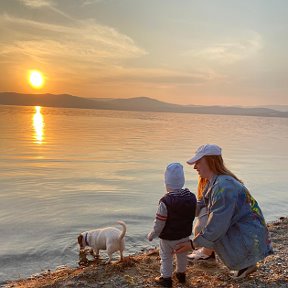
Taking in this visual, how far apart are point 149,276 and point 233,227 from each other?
1709 mm

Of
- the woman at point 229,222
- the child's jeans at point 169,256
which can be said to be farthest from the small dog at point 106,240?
the woman at point 229,222

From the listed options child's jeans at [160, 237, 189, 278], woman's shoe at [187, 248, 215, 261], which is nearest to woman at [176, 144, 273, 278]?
child's jeans at [160, 237, 189, 278]

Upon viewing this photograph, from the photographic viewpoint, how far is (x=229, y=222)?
16.7ft

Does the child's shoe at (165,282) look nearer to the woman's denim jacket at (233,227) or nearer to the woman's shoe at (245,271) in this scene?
the woman's denim jacket at (233,227)

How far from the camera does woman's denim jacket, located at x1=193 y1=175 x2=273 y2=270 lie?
504 centimetres

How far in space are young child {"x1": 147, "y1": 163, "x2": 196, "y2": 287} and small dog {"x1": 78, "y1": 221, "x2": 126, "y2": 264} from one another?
1207 millimetres

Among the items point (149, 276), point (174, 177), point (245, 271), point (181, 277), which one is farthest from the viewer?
point (149, 276)

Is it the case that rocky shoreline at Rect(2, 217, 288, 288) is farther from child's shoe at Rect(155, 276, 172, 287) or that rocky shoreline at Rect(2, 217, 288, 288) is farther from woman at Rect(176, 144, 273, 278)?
woman at Rect(176, 144, 273, 278)

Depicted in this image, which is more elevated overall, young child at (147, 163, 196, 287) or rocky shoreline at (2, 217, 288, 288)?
young child at (147, 163, 196, 287)

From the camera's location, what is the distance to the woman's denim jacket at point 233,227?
5035mm

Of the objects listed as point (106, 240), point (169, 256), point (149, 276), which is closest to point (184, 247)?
point (169, 256)

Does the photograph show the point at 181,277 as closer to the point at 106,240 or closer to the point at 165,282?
the point at 165,282

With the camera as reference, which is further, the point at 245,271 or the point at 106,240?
the point at 106,240

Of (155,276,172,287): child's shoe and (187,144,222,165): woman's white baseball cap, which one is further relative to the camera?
(155,276,172,287): child's shoe
